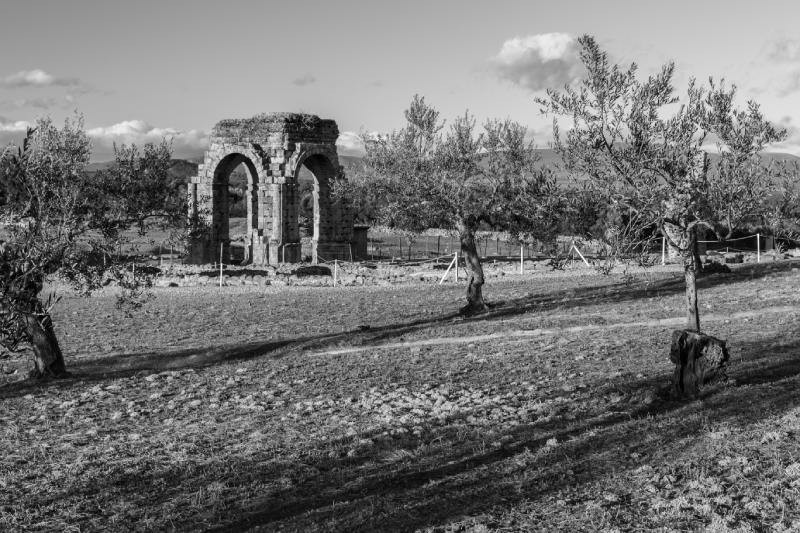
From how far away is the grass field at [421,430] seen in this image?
978 centimetres

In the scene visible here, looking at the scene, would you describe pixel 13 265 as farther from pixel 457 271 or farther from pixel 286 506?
pixel 457 271

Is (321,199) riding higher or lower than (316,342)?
higher

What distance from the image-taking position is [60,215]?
18.8 meters

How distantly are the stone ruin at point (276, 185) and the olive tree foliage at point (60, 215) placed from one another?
2345cm

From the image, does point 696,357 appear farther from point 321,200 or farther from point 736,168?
point 321,200

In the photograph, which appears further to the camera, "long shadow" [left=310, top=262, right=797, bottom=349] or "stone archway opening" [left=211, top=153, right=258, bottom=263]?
"stone archway opening" [left=211, top=153, right=258, bottom=263]

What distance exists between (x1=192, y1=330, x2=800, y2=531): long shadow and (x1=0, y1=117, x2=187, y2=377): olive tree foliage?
543 centimetres

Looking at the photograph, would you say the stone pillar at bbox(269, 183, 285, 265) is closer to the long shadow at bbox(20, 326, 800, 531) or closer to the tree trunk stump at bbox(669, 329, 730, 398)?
the long shadow at bbox(20, 326, 800, 531)

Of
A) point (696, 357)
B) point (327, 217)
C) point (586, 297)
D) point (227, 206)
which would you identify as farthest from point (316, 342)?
point (227, 206)

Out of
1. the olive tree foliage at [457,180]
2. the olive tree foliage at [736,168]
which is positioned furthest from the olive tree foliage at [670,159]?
the olive tree foliage at [457,180]

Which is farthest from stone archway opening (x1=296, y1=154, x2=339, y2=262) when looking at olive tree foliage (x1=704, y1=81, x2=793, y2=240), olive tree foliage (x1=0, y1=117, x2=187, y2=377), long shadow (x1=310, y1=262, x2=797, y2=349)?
olive tree foliage (x1=704, y1=81, x2=793, y2=240)

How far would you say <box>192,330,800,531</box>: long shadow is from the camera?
9773 millimetres

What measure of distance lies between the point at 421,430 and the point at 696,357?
15.4 ft

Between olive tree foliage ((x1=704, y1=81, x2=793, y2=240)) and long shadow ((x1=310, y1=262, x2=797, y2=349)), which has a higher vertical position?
olive tree foliage ((x1=704, y1=81, x2=793, y2=240))
